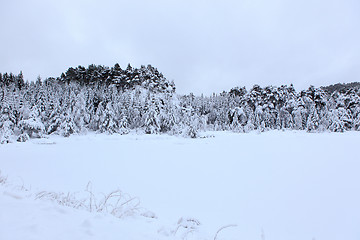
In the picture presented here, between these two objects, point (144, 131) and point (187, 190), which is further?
point (144, 131)

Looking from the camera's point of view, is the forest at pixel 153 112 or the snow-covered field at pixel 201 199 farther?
the forest at pixel 153 112

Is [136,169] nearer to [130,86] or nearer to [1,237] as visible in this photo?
[1,237]

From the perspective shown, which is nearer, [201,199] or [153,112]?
[201,199]

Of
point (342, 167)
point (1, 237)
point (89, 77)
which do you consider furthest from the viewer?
point (89, 77)

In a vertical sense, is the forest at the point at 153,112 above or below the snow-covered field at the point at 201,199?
above

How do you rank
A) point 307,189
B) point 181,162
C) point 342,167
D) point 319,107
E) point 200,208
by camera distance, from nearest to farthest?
point 200,208 < point 307,189 < point 342,167 < point 181,162 < point 319,107

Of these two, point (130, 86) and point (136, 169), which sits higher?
point (130, 86)

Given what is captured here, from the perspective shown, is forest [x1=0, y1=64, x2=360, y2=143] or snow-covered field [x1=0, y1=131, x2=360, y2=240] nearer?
snow-covered field [x1=0, y1=131, x2=360, y2=240]

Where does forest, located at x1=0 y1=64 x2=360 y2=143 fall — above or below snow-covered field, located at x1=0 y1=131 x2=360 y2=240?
above

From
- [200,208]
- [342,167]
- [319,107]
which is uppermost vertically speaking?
[319,107]

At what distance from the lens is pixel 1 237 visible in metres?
1.51

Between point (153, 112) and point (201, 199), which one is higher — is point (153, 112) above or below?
above

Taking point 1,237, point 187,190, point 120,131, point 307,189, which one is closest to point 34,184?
point 187,190

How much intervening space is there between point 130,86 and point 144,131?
22.9m
